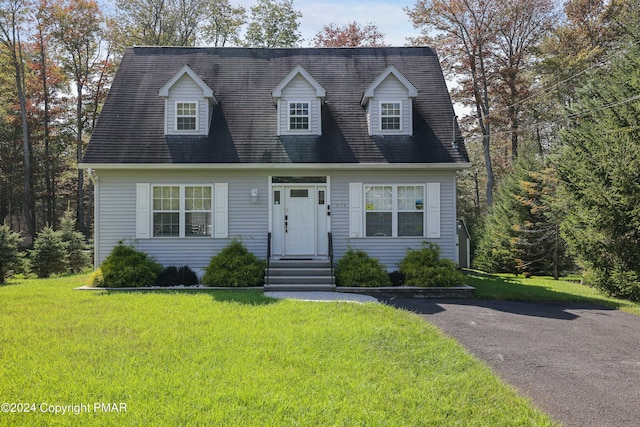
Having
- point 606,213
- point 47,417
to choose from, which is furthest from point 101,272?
point 606,213

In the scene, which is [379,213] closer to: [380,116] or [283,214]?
[283,214]

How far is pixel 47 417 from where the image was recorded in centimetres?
396

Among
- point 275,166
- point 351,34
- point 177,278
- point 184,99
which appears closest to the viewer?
point 177,278

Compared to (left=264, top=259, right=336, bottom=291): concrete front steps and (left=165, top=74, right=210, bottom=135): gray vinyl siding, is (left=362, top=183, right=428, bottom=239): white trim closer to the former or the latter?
(left=264, top=259, right=336, bottom=291): concrete front steps

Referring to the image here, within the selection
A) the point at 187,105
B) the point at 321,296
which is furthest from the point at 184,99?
the point at 321,296

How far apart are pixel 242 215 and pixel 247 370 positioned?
8.39m

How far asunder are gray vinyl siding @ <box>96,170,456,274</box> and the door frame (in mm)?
162

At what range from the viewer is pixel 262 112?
47.3ft

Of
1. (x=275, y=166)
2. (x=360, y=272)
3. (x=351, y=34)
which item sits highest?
(x=351, y=34)

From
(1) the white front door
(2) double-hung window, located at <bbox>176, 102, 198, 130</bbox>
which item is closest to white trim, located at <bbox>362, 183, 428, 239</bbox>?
(1) the white front door

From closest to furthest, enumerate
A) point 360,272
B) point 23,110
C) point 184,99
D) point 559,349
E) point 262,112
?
point 559,349 < point 360,272 < point 184,99 < point 262,112 < point 23,110

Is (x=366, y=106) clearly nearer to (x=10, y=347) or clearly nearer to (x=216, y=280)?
(x=216, y=280)

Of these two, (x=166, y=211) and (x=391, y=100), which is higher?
(x=391, y=100)

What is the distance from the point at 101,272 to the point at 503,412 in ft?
35.6
